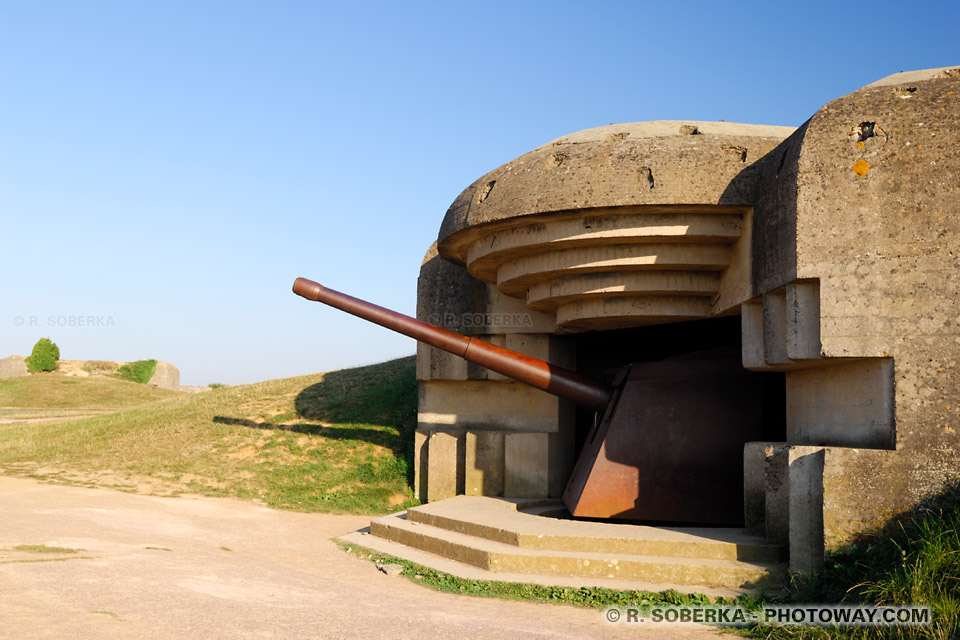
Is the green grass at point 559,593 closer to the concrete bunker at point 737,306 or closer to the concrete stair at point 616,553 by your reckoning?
the concrete stair at point 616,553

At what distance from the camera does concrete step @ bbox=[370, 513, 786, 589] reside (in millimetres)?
5336

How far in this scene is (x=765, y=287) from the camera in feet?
20.1

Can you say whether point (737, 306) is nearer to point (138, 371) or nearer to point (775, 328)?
point (775, 328)

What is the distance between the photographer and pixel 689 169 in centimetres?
661

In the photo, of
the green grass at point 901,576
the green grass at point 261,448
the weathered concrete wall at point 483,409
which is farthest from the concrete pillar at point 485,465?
the green grass at point 901,576

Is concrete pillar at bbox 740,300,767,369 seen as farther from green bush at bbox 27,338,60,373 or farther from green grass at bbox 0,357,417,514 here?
green bush at bbox 27,338,60,373

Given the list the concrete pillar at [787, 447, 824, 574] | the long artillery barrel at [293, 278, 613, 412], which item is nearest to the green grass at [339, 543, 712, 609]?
the concrete pillar at [787, 447, 824, 574]

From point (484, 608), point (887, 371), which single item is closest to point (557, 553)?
point (484, 608)

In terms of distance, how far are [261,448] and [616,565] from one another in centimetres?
712

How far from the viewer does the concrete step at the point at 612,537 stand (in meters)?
5.62

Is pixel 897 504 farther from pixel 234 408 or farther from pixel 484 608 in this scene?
pixel 234 408

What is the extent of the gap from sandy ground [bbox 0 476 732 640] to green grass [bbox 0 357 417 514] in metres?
2.42

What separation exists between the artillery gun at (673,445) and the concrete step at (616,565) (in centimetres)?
129

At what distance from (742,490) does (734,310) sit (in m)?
1.60
